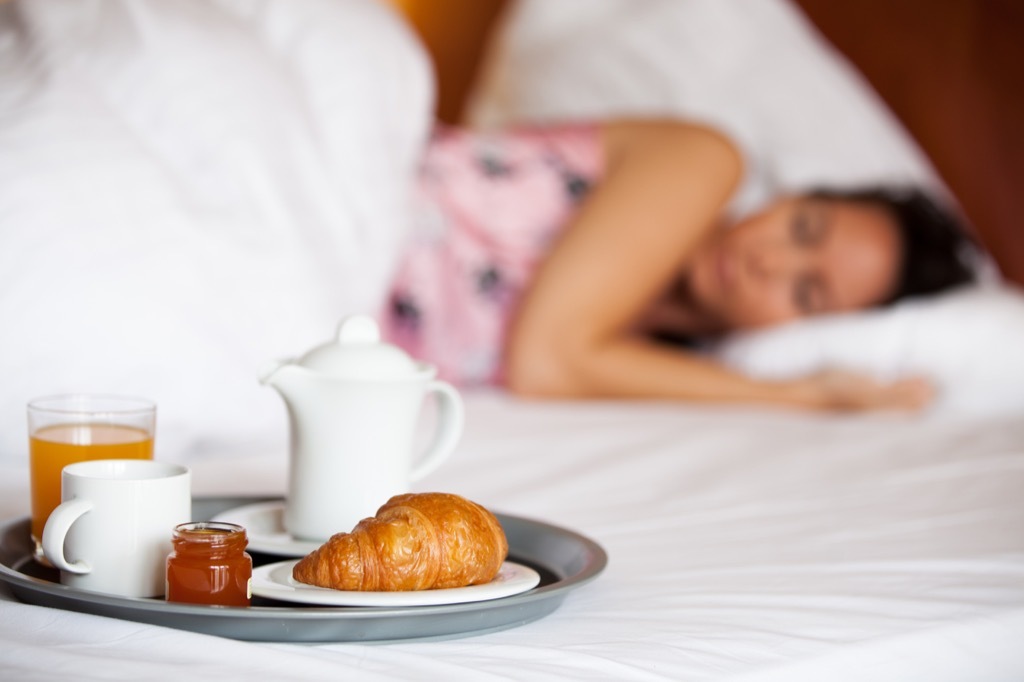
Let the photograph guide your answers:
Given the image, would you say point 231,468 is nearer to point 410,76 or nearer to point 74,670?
point 74,670

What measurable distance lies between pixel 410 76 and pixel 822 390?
0.73m

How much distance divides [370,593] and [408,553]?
26mm

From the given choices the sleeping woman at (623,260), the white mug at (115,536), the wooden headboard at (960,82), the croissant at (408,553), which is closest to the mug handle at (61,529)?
the white mug at (115,536)

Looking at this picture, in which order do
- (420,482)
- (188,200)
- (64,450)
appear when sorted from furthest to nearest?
(188,200) → (420,482) → (64,450)

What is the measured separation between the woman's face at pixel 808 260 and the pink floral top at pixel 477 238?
10.6 inches

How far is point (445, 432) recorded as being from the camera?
0.74 metres

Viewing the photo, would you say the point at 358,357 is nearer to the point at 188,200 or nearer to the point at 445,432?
the point at 445,432

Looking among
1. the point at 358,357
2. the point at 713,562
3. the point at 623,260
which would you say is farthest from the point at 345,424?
the point at 623,260

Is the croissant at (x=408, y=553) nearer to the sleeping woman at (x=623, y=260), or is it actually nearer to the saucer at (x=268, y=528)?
the saucer at (x=268, y=528)

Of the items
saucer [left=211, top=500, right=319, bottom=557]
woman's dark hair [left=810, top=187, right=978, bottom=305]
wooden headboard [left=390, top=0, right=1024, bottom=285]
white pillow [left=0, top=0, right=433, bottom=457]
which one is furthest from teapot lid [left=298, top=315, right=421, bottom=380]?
wooden headboard [left=390, top=0, right=1024, bottom=285]

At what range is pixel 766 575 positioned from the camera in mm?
733

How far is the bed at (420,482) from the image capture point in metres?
0.58

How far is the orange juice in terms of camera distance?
640 mm

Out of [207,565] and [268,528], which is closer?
[207,565]
